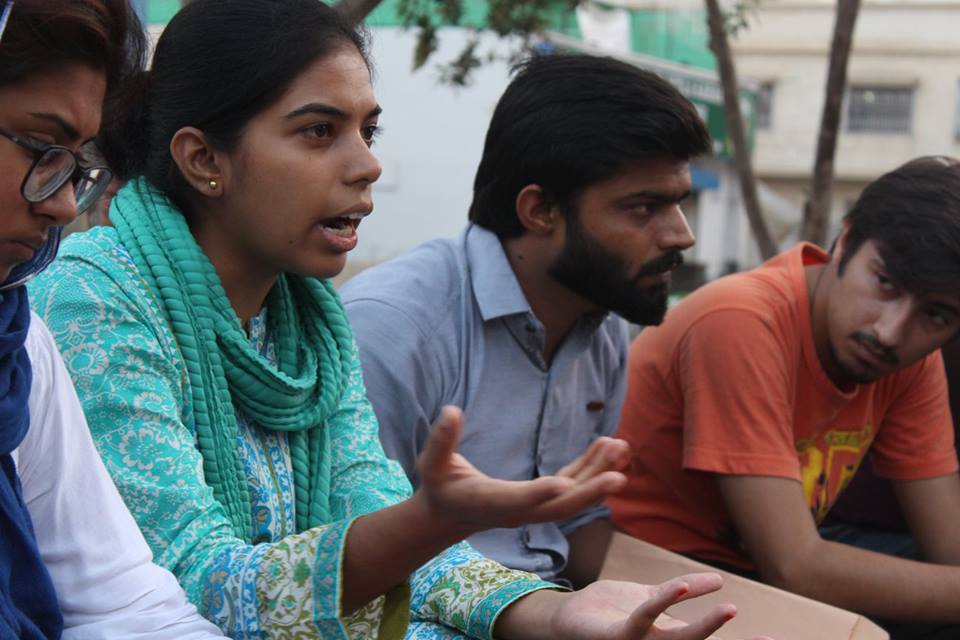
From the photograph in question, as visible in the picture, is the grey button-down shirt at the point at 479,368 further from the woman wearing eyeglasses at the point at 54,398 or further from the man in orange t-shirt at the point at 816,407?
the woman wearing eyeglasses at the point at 54,398

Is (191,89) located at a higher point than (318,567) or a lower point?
higher

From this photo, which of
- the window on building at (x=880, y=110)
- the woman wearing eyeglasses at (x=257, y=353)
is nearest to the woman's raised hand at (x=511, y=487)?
the woman wearing eyeglasses at (x=257, y=353)

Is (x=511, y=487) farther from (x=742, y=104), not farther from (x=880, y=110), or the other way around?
(x=880, y=110)

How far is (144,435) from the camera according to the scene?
1.85 metres

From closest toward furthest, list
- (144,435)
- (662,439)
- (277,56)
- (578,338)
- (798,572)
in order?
(144,435)
(277,56)
(798,572)
(578,338)
(662,439)

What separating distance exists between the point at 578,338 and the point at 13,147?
183 centimetres

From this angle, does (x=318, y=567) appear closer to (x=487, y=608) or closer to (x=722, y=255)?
(x=487, y=608)

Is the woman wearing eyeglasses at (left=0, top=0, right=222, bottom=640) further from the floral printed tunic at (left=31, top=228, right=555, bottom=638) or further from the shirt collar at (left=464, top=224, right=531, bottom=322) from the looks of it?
the shirt collar at (left=464, top=224, right=531, bottom=322)

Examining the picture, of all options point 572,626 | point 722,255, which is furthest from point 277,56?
point 722,255

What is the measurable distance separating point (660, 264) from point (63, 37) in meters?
1.84

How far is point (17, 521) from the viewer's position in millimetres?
1603

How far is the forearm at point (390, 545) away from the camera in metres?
1.54

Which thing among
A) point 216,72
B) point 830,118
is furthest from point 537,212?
point 830,118

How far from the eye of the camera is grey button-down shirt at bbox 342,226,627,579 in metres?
2.81
